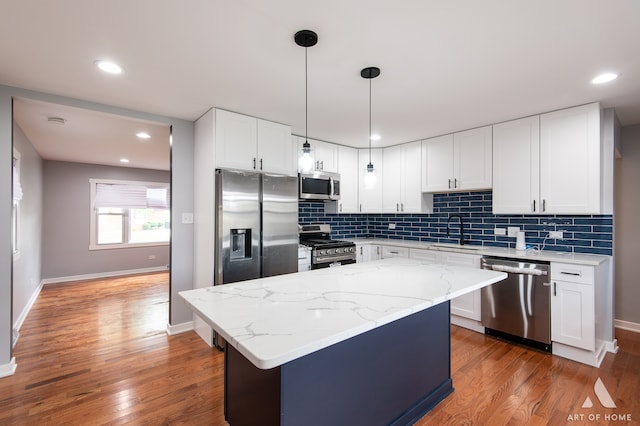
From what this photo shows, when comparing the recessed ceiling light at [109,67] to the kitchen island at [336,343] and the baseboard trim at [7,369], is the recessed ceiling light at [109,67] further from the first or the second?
the baseboard trim at [7,369]

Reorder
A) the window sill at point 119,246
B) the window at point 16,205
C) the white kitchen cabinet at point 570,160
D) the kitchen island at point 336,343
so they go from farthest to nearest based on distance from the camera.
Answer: the window sill at point 119,246 → the window at point 16,205 → the white kitchen cabinet at point 570,160 → the kitchen island at point 336,343

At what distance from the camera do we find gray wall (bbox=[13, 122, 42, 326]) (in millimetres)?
3641

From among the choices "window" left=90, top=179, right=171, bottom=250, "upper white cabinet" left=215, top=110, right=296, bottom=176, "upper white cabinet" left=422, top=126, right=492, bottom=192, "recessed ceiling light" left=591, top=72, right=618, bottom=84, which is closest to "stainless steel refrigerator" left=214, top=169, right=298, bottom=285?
"upper white cabinet" left=215, top=110, right=296, bottom=176

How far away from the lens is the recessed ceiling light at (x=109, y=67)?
2.15 meters

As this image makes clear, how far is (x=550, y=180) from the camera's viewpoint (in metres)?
3.08

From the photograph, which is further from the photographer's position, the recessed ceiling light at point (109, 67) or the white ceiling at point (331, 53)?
the recessed ceiling light at point (109, 67)

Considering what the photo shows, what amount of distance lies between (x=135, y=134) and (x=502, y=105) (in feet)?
14.2

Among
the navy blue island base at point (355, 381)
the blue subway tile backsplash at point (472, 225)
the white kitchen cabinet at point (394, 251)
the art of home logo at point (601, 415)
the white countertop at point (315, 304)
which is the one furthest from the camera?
the white kitchen cabinet at point (394, 251)

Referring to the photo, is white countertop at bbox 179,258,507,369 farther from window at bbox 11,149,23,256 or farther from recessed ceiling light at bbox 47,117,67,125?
window at bbox 11,149,23,256

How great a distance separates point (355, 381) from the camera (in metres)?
1.57

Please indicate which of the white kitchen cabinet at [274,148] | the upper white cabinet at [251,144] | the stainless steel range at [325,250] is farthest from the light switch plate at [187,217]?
the stainless steel range at [325,250]

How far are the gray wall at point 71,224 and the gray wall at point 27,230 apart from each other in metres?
0.41

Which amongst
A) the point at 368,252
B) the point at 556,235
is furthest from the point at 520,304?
the point at 368,252

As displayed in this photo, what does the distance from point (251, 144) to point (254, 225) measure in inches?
34.1
